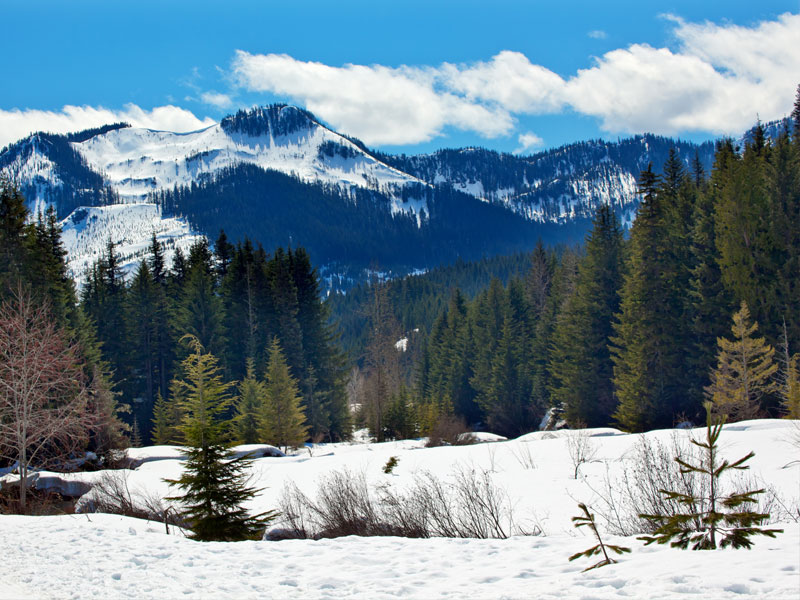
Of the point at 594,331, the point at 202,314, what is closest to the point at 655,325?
the point at 594,331

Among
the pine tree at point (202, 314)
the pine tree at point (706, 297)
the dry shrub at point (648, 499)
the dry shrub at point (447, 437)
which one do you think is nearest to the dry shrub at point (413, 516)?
the dry shrub at point (648, 499)

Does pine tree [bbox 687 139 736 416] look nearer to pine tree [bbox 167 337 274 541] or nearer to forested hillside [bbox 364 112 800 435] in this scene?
forested hillside [bbox 364 112 800 435]

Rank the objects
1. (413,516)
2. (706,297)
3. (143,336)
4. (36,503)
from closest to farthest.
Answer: (413,516)
(36,503)
(706,297)
(143,336)

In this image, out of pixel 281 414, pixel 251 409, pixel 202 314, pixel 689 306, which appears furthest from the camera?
pixel 202 314

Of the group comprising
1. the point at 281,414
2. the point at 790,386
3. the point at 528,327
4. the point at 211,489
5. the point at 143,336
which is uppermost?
the point at 143,336

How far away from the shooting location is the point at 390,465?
18.1 meters

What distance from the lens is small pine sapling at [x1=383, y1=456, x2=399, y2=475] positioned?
1741cm

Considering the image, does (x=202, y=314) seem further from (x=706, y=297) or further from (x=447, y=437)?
(x=706, y=297)

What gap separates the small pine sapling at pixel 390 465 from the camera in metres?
17.4

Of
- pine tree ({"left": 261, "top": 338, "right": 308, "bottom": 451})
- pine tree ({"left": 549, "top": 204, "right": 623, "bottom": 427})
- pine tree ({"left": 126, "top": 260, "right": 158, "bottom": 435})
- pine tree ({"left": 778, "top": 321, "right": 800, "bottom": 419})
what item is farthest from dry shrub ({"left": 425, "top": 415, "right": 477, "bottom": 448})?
pine tree ({"left": 126, "top": 260, "right": 158, "bottom": 435})

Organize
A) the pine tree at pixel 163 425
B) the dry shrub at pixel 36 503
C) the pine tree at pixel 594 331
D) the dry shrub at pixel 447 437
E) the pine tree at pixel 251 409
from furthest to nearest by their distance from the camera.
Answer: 1. the pine tree at pixel 594 331
2. the pine tree at pixel 163 425
3. the pine tree at pixel 251 409
4. the dry shrub at pixel 447 437
5. the dry shrub at pixel 36 503

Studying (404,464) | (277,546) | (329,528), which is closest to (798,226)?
(404,464)

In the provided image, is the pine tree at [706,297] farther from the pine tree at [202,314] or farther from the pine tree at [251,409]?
the pine tree at [202,314]

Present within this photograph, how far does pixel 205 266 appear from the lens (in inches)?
1833
